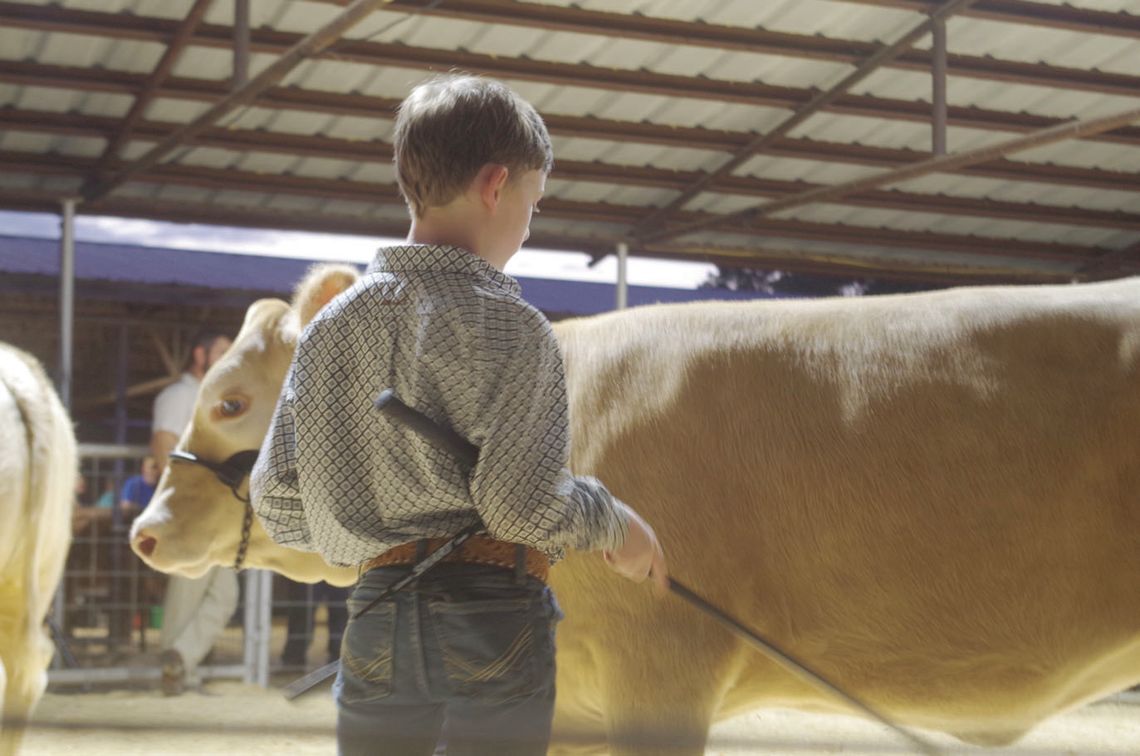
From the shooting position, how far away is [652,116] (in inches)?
320

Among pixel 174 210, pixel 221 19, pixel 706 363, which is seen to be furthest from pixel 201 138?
pixel 706 363

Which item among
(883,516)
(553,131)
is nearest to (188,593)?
(553,131)

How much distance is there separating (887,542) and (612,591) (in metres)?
0.61

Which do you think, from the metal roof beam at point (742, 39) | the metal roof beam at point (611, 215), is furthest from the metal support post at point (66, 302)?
the metal roof beam at point (742, 39)

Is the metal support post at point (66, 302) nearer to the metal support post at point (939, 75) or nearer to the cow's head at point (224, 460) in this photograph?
the cow's head at point (224, 460)

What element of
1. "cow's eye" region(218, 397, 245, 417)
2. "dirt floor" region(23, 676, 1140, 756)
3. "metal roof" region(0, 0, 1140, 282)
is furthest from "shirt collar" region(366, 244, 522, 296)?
"metal roof" region(0, 0, 1140, 282)

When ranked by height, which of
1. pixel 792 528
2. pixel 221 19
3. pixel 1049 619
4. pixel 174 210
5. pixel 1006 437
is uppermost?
pixel 221 19

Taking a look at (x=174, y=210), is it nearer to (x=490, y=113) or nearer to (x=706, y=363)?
(x=706, y=363)

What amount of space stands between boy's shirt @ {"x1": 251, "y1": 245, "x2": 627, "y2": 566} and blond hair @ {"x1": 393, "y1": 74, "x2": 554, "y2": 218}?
9 centimetres

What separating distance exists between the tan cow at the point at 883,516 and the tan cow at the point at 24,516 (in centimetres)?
273

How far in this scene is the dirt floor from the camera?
5.03m

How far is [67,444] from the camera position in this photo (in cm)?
545

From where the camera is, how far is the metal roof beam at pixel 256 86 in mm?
5570

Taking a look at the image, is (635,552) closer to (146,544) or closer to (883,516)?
(883,516)
